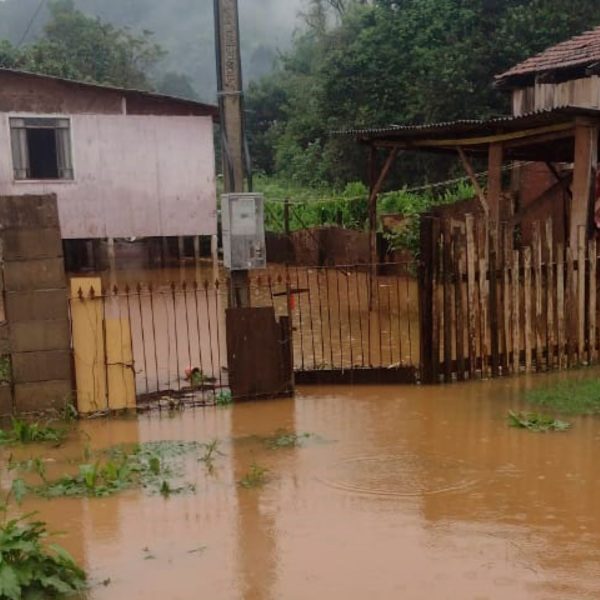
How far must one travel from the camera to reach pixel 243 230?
7402 mm

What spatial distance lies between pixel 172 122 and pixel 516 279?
12.3 meters

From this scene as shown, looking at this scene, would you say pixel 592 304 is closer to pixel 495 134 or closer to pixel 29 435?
pixel 495 134

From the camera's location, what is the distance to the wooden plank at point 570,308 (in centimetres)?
842

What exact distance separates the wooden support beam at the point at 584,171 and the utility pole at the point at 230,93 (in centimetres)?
441

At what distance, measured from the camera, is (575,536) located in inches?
178

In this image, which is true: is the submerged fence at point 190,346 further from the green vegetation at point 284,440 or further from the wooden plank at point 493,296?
the green vegetation at point 284,440

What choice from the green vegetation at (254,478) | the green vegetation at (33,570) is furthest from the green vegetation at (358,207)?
the green vegetation at (33,570)

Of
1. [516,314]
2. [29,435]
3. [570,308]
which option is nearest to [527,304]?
[516,314]

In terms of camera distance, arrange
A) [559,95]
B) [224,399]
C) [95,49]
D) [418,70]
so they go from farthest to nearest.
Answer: [95,49] < [418,70] < [559,95] < [224,399]

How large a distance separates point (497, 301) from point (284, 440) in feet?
9.44

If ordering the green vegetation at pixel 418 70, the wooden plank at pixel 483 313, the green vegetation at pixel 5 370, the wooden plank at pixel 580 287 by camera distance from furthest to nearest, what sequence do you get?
the green vegetation at pixel 418 70, the wooden plank at pixel 580 287, the wooden plank at pixel 483 313, the green vegetation at pixel 5 370

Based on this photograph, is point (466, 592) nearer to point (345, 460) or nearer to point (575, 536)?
point (575, 536)

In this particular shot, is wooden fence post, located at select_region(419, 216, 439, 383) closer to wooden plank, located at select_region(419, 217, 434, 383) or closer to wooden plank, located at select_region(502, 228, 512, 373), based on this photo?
wooden plank, located at select_region(419, 217, 434, 383)

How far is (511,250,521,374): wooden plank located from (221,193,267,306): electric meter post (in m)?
2.58
